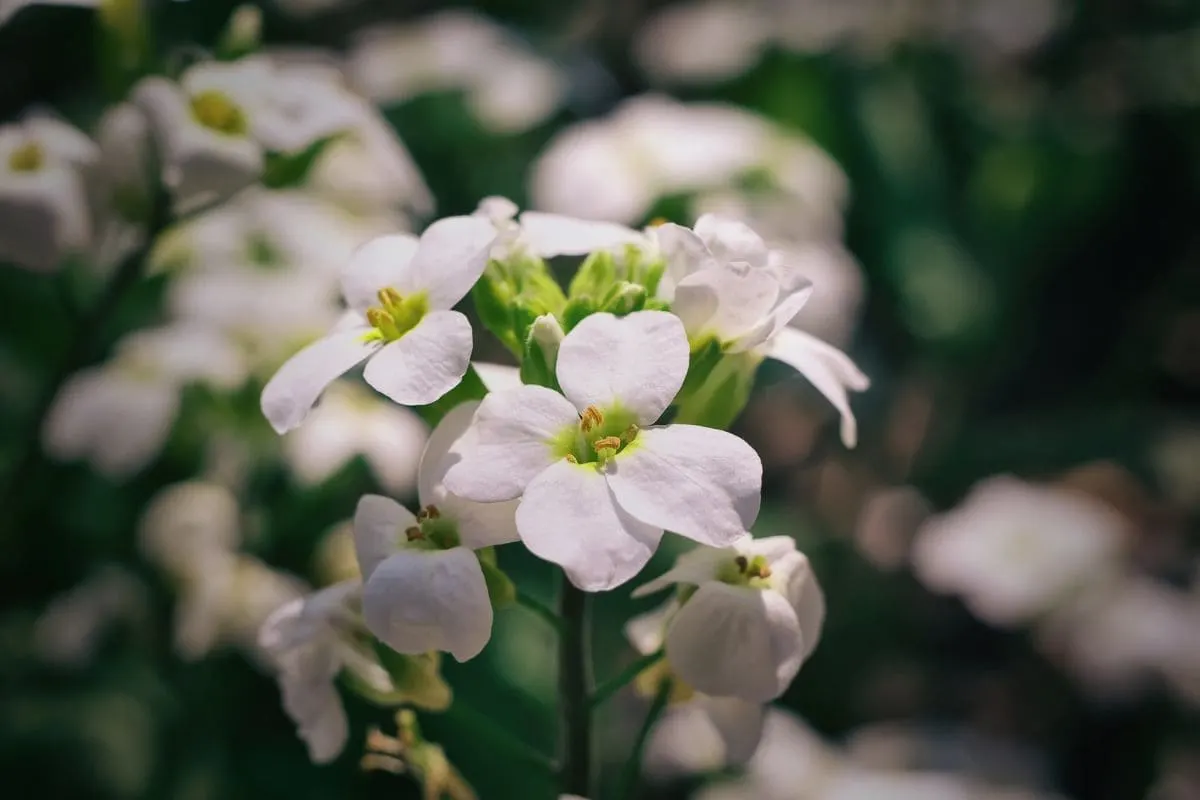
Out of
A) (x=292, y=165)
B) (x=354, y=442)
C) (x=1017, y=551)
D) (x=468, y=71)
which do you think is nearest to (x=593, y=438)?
(x=292, y=165)

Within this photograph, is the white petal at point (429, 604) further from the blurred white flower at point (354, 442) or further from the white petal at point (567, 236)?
the blurred white flower at point (354, 442)

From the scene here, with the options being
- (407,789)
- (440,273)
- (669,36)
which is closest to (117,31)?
(440,273)

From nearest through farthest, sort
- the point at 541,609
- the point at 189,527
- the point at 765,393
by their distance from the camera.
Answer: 1. the point at 541,609
2. the point at 189,527
3. the point at 765,393

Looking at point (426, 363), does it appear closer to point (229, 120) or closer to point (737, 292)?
point (737, 292)

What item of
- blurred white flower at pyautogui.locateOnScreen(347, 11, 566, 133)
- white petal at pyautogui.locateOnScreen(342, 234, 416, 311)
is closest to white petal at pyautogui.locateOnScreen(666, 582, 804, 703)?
white petal at pyautogui.locateOnScreen(342, 234, 416, 311)

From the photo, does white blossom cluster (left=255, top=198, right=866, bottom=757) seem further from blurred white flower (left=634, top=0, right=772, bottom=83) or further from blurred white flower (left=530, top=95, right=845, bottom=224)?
blurred white flower (left=634, top=0, right=772, bottom=83)

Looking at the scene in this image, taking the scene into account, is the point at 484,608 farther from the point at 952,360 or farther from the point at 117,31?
the point at 952,360
